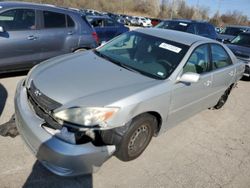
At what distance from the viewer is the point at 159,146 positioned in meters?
3.76

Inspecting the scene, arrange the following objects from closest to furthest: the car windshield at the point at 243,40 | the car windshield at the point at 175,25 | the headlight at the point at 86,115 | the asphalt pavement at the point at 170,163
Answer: the headlight at the point at 86,115 → the asphalt pavement at the point at 170,163 → the car windshield at the point at 243,40 → the car windshield at the point at 175,25

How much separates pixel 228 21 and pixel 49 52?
6730cm

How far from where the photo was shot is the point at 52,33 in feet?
18.9

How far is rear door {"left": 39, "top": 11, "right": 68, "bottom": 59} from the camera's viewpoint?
18.5ft

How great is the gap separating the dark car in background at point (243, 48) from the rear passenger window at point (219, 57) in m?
3.85

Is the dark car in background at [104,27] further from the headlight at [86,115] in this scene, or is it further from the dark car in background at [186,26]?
the headlight at [86,115]

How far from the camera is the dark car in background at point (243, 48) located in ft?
27.2

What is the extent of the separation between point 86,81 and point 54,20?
133 inches

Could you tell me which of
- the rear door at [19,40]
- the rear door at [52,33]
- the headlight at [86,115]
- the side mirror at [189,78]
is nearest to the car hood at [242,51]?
the rear door at [52,33]

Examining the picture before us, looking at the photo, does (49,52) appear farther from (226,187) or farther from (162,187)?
(226,187)

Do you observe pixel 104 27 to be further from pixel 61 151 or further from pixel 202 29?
pixel 61 151

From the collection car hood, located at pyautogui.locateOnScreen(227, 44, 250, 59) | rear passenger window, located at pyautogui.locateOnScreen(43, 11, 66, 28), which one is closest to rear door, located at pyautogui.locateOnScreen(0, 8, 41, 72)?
rear passenger window, located at pyautogui.locateOnScreen(43, 11, 66, 28)

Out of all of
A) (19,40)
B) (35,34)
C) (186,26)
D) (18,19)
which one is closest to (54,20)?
(35,34)

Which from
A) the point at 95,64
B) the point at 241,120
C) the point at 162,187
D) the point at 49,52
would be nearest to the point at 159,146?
the point at 162,187
